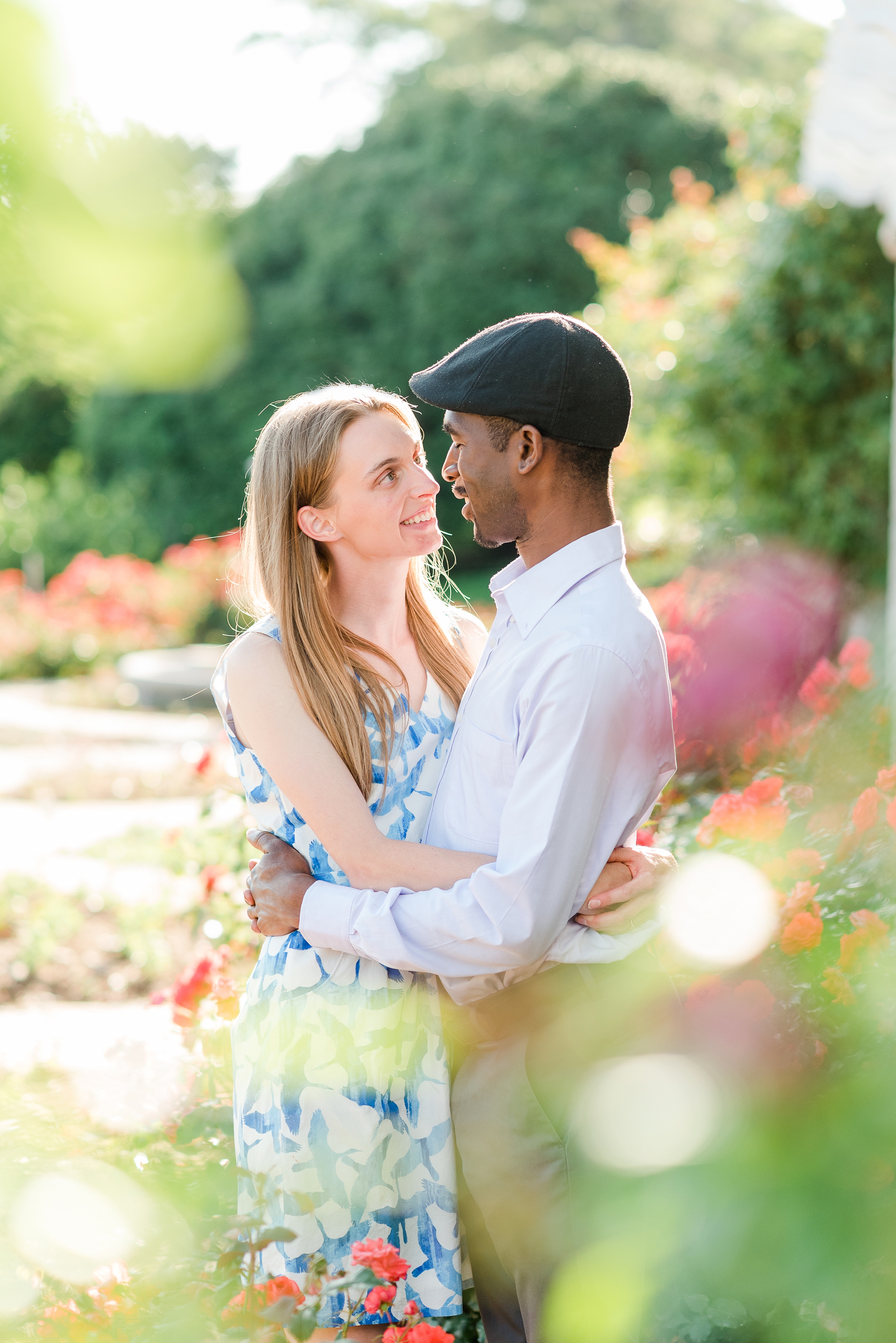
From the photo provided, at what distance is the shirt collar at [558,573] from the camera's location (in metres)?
1.80

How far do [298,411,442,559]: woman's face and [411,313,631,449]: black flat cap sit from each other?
378 millimetres

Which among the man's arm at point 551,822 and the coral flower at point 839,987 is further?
the coral flower at point 839,987

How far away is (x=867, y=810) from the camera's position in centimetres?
234

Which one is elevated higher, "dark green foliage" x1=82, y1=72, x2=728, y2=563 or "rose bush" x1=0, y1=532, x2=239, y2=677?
"dark green foliage" x1=82, y1=72, x2=728, y2=563

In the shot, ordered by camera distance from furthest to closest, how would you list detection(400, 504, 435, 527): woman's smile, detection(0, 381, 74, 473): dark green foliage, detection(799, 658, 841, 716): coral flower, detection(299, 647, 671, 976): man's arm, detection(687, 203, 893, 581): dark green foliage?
detection(0, 381, 74, 473): dark green foliage
detection(687, 203, 893, 581): dark green foliage
detection(799, 658, 841, 716): coral flower
detection(400, 504, 435, 527): woman's smile
detection(299, 647, 671, 976): man's arm

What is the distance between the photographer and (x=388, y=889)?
191 cm

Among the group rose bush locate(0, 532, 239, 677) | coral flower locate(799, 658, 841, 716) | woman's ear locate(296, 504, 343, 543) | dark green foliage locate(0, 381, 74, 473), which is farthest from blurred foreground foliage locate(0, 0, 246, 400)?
dark green foliage locate(0, 381, 74, 473)

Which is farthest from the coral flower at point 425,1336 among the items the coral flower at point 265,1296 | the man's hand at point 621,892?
the man's hand at point 621,892

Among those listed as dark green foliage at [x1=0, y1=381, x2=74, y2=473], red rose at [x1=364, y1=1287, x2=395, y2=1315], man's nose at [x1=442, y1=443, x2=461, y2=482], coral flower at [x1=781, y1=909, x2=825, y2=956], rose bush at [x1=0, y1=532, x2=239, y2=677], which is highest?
dark green foliage at [x1=0, y1=381, x2=74, y2=473]

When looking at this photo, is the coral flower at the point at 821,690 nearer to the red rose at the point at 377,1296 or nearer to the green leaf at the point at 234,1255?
the red rose at the point at 377,1296

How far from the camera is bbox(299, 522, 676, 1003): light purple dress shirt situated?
65.5 inches

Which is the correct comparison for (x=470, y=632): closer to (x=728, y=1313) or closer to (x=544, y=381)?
(x=544, y=381)

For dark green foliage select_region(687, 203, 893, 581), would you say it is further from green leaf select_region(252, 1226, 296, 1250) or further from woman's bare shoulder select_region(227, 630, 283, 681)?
green leaf select_region(252, 1226, 296, 1250)

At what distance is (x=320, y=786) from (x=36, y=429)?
22.3 metres
